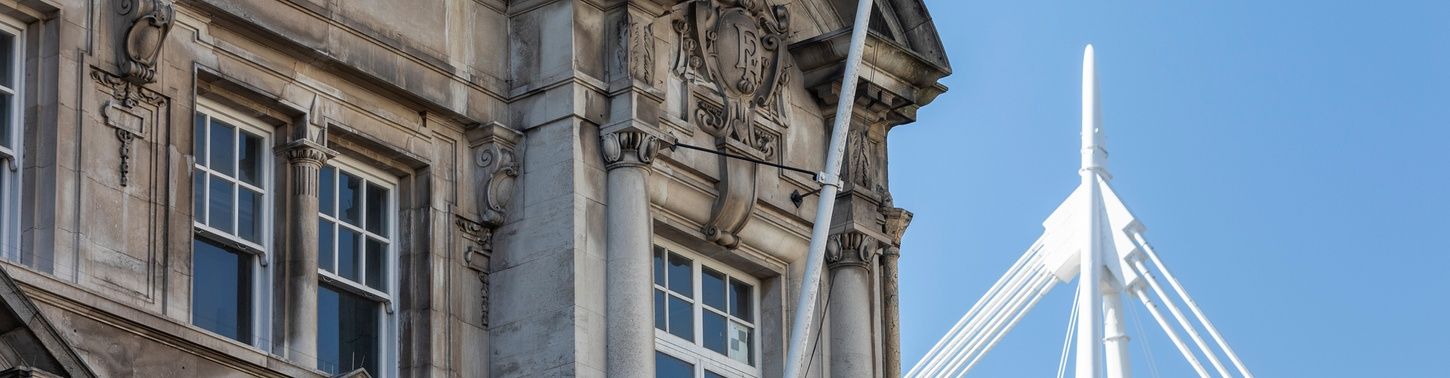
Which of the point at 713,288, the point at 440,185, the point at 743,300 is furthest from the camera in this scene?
the point at 743,300

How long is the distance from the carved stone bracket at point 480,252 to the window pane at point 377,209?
0.58 m

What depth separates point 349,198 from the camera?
85.9 ft

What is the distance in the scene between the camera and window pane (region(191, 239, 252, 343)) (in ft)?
79.8

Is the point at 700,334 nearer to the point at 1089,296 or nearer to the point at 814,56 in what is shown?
the point at 814,56

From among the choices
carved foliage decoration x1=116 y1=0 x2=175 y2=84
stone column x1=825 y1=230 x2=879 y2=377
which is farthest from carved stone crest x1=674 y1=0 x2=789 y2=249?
carved foliage decoration x1=116 y1=0 x2=175 y2=84

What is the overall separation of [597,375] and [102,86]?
4.70 metres

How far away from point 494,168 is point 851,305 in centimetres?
415

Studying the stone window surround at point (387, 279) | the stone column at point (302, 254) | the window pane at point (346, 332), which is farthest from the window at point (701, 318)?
the stone column at point (302, 254)

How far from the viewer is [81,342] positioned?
22.4m

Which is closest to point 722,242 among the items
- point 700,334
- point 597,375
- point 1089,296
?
point 700,334

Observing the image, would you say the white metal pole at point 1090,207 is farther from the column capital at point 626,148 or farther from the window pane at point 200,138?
the window pane at point 200,138

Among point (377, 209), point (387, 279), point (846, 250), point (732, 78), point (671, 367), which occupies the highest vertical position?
point (732, 78)

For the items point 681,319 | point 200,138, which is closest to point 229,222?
point 200,138

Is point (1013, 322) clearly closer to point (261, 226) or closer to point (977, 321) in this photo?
point (977, 321)
